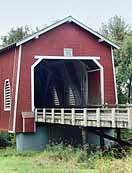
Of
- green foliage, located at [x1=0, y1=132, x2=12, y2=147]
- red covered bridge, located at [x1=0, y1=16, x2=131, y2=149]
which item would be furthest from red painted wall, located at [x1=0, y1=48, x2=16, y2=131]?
green foliage, located at [x1=0, y1=132, x2=12, y2=147]

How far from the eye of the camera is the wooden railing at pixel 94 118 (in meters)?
17.7

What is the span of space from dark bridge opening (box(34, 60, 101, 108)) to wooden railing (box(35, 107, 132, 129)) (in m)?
4.03

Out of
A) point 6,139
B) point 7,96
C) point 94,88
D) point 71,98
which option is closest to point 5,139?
point 6,139

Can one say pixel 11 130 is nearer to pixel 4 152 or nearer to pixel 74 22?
pixel 4 152

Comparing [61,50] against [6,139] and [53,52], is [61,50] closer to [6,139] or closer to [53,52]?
[53,52]

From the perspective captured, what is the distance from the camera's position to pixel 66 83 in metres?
33.4

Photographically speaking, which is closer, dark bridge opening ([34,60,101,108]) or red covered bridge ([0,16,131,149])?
red covered bridge ([0,16,131,149])

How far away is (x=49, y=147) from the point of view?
25062 millimetres

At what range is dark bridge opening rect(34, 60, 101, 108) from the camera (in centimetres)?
2941

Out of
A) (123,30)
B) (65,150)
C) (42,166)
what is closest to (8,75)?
(65,150)

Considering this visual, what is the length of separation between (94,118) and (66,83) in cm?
1319

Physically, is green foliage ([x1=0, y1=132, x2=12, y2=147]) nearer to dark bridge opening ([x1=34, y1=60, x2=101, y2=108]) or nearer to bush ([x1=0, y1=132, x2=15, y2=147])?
bush ([x1=0, y1=132, x2=15, y2=147])

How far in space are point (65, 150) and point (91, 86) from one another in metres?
8.05

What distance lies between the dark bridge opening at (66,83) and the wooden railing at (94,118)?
4034mm
